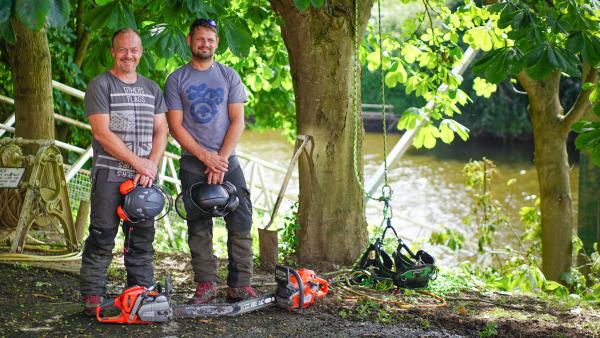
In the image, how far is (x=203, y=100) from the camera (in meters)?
5.17

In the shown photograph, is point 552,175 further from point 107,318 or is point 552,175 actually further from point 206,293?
point 107,318

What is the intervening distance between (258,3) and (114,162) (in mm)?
2354

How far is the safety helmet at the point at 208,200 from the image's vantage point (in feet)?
16.6

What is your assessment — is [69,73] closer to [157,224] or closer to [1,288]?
[157,224]

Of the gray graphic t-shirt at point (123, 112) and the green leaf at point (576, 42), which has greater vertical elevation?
the green leaf at point (576, 42)

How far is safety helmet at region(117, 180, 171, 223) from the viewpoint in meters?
4.77

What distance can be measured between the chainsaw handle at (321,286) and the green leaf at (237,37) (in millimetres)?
1512

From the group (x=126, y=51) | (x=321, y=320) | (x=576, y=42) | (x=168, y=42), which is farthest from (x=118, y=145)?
(x=576, y=42)

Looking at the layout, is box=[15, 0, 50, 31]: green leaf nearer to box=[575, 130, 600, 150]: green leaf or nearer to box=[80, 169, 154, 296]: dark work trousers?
box=[80, 169, 154, 296]: dark work trousers

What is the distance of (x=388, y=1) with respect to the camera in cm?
3484

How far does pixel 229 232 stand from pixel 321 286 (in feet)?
2.26

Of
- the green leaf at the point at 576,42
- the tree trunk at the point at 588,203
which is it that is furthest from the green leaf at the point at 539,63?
the tree trunk at the point at 588,203

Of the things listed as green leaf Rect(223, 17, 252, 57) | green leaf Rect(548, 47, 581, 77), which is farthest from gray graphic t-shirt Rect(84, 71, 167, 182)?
green leaf Rect(548, 47, 581, 77)

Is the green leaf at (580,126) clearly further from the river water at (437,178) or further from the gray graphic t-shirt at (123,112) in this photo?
the river water at (437,178)
